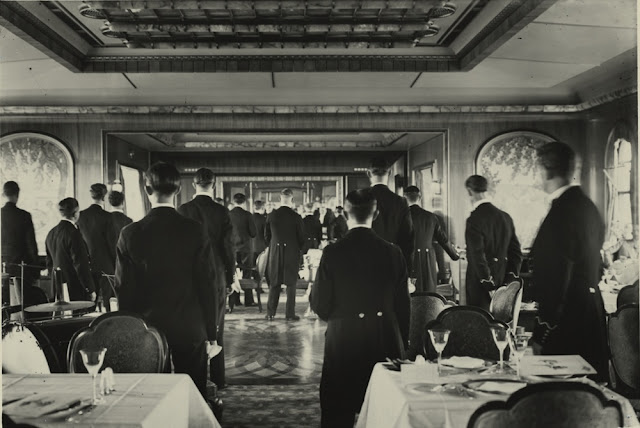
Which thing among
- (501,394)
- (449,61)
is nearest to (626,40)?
(449,61)

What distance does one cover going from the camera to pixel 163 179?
3.48m

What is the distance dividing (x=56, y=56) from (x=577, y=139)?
6.57 m

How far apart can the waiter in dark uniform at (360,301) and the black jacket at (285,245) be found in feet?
17.3

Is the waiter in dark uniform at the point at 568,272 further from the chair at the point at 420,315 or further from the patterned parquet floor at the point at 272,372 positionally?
the patterned parquet floor at the point at 272,372

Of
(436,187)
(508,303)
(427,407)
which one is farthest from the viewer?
(436,187)

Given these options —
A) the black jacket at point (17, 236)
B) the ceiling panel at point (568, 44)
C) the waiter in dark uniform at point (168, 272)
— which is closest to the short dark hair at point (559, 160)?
the waiter in dark uniform at point (168, 272)

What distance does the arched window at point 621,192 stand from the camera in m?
7.08

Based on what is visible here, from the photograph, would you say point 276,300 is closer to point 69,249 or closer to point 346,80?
point 346,80

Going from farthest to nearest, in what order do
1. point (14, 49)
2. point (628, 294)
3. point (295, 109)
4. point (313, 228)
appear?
point (313, 228) < point (295, 109) < point (14, 49) < point (628, 294)

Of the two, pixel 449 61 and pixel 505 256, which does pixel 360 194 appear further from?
pixel 449 61

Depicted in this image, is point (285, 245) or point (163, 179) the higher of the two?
point (163, 179)

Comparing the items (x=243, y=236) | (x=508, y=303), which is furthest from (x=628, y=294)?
(x=243, y=236)

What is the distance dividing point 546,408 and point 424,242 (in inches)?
201

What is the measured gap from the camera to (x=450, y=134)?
8984mm
